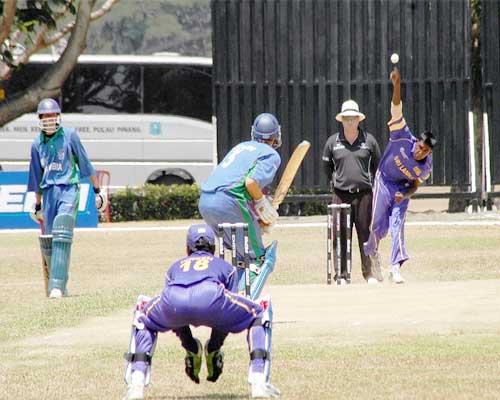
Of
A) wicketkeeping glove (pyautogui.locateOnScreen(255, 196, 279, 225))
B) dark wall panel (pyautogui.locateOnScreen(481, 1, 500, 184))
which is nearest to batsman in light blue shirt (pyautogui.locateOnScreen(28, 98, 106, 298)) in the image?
wicketkeeping glove (pyautogui.locateOnScreen(255, 196, 279, 225))

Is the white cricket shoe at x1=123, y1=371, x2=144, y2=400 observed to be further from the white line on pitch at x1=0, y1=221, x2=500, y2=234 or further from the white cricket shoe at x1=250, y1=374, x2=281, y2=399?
the white line on pitch at x1=0, y1=221, x2=500, y2=234

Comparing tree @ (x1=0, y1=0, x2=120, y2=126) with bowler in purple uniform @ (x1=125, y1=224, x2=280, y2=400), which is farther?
tree @ (x1=0, y1=0, x2=120, y2=126)

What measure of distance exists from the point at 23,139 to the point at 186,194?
6.81 m

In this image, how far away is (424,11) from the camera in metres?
28.2

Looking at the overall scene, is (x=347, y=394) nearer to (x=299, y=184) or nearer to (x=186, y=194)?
(x=299, y=184)

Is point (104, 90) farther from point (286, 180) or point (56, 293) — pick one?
point (286, 180)

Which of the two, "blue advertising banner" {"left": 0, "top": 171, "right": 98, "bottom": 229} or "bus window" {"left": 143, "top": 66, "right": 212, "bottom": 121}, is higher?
"bus window" {"left": 143, "top": 66, "right": 212, "bottom": 121}

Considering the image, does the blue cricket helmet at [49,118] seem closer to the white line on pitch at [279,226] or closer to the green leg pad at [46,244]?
the green leg pad at [46,244]

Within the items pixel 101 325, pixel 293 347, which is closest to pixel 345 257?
pixel 101 325

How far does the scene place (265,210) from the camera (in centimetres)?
1191

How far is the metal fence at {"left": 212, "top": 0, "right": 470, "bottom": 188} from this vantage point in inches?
1111

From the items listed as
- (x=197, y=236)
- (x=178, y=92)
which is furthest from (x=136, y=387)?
(x=178, y=92)

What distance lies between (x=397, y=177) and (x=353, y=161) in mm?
694

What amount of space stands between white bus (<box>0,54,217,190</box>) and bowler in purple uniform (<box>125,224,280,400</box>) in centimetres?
2663
